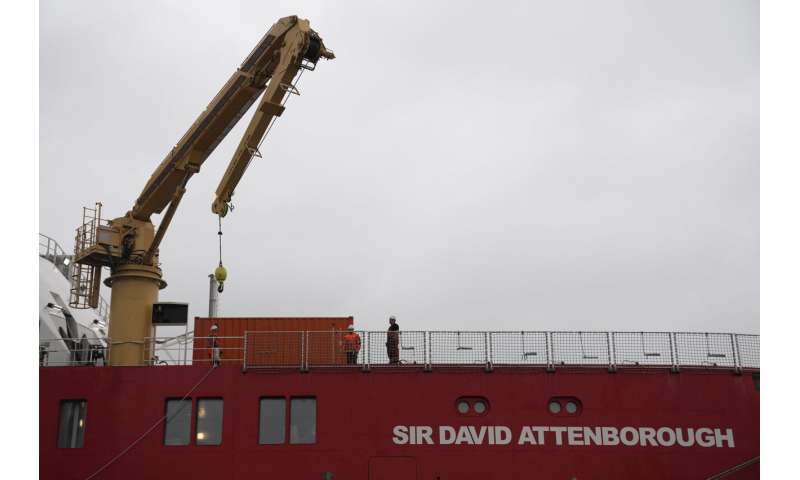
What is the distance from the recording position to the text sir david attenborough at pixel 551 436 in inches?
829

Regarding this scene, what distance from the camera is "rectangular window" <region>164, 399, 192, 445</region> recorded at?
21.0 metres

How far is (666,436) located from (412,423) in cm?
733

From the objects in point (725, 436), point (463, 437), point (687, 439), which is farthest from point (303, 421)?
point (725, 436)

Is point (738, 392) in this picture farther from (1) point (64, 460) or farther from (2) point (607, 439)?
(1) point (64, 460)

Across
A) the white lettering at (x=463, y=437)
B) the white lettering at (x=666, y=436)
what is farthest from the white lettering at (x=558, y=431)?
the white lettering at (x=666, y=436)

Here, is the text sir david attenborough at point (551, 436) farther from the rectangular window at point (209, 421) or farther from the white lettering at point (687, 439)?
the rectangular window at point (209, 421)

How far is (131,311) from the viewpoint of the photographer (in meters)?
24.3

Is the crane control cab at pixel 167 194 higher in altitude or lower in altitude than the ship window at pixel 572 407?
higher

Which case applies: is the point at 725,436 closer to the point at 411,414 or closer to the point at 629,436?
the point at 629,436

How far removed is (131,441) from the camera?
20938 millimetres

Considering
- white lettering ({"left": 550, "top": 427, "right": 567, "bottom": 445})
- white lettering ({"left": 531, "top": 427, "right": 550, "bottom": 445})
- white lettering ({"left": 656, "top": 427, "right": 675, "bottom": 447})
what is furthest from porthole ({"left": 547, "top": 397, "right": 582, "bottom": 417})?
white lettering ({"left": 656, "top": 427, "right": 675, "bottom": 447})

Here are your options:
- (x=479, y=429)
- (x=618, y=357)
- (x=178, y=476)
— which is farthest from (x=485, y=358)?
(x=178, y=476)

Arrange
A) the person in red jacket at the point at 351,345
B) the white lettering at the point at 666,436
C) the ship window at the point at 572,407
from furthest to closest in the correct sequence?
the person in red jacket at the point at 351,345 < the ship window at the point at 572,407 < the white lettering at the point at 666,436

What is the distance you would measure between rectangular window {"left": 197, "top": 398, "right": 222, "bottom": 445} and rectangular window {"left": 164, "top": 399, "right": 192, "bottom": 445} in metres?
0.28
